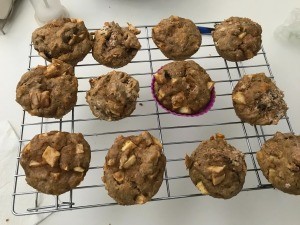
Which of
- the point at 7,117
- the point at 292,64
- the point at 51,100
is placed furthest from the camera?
the point at 292,64

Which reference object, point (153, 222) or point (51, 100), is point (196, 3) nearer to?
point (51, 100)

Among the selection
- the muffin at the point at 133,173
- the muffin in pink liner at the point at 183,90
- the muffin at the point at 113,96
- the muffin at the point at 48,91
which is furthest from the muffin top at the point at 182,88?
the muffin at the point at 48,91

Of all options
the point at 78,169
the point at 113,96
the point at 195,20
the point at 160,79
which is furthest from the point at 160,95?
the point at 195,20

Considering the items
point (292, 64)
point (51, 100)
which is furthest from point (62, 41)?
point (292, 64)

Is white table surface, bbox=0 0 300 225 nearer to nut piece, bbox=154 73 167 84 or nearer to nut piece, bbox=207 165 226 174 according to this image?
nut piece, bbox=207 165 226 174

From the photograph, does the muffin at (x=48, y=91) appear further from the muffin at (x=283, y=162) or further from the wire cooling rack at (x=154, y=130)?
the muffin at (x=283, y=162)

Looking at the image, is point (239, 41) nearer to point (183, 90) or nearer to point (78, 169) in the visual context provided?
point (183, 90)

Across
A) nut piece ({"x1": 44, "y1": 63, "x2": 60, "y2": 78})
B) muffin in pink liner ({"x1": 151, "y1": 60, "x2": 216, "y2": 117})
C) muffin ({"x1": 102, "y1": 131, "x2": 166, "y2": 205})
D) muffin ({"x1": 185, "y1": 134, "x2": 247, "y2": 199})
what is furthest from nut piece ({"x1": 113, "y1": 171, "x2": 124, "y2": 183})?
nut piece ({"x1": 44, "y1": 63, "x2": 60, "y2": 78})
